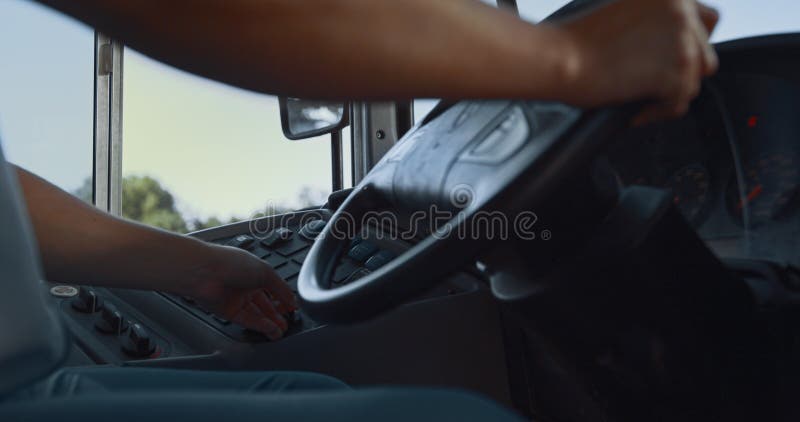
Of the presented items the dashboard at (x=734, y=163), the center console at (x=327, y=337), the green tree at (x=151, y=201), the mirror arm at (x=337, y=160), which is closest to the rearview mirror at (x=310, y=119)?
the mirror arm at (x=337, y=160)

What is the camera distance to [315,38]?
15.3 inches

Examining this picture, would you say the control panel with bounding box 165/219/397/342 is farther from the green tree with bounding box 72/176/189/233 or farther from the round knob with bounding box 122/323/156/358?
the green tree with bounding box 72/176/189/233

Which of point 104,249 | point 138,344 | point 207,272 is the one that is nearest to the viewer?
point 104,249

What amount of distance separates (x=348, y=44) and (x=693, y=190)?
24.0 inches

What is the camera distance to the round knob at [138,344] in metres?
1.08

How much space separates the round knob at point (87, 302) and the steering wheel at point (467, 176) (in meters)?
0.58

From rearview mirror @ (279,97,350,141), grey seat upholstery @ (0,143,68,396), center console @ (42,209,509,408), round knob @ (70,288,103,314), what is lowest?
center console @ (42,209,509,408)

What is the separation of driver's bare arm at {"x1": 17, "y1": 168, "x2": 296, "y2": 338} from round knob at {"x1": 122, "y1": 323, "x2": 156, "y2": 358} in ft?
0.57

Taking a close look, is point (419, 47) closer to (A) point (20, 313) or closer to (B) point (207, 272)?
(A) point (20, 313)

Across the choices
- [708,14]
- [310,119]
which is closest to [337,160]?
[310,119]

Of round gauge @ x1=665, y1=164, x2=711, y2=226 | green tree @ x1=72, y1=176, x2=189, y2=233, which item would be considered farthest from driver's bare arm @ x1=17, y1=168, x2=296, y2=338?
green tree @ x1=72, y1=176, x2=189, y2=233

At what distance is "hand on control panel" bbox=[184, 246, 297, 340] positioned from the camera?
92 centimetres

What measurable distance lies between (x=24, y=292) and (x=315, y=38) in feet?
0.72

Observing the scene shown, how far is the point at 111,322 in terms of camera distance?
43.9 inches
